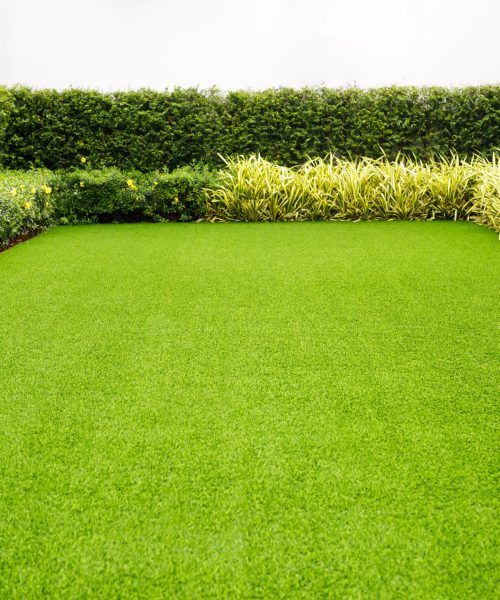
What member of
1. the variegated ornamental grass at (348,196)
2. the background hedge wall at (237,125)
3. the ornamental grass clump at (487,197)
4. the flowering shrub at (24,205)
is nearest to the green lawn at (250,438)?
the flowering shrub at (24,205)

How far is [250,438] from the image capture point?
2.04 metres

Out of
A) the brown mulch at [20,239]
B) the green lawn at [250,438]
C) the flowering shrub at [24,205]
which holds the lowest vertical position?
the green lawn at [250,438]

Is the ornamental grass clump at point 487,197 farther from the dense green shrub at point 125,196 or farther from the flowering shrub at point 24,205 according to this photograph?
the flowering shrub at point 24,205

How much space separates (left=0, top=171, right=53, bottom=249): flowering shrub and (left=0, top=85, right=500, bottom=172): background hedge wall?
1.48 m

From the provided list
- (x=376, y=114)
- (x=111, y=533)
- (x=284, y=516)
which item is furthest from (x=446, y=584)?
(x=376, y=114)

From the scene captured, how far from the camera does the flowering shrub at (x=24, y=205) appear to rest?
5.50 meters

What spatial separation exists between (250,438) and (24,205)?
491cm

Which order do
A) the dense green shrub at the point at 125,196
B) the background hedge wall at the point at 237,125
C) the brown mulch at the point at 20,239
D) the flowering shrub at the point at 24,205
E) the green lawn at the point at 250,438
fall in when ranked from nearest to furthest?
the green lawn at the point at 250,438 < the flowering shrub at the point at 24,205 < the brown mulch at the point at 20,239 < the dense green shrub at the point at 125,196 < the background hedge wall at the point at 237,125

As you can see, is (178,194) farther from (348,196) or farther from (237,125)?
(348,196)

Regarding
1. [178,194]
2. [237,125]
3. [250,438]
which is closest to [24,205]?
[178,194]

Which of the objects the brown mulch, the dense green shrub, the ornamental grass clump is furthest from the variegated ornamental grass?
the brown mulch

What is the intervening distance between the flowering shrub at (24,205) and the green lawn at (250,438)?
5.69 feet

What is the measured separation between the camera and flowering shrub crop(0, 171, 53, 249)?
550cm

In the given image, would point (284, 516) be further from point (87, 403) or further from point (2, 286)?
point (2, 286)
